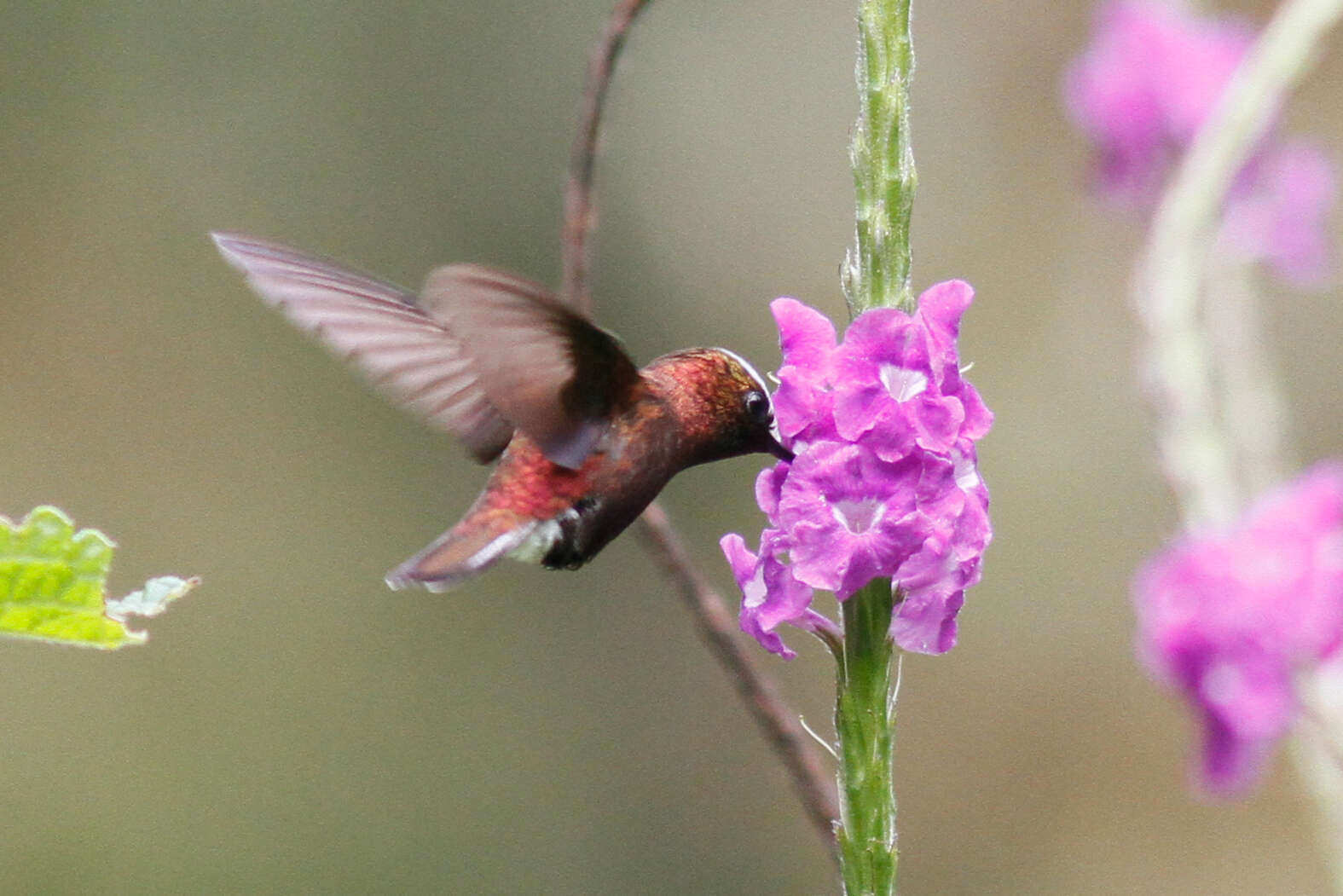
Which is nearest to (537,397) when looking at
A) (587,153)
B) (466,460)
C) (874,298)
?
(587,153)

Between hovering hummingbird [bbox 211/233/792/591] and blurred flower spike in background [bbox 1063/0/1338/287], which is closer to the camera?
hovering hummingbird [bbox 211/233/792/591]

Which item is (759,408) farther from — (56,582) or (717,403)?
(56,582)

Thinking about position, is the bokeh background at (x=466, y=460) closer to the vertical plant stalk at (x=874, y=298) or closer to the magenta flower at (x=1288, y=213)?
the magenta flower at (x=1288, y=213)

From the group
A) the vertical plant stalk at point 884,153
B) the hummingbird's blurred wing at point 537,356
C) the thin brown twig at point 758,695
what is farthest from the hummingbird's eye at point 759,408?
the vertical plant stalk at point 884,153

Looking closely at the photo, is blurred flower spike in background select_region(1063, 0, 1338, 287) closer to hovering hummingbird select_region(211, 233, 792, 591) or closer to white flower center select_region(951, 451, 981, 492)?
hovering hummingbird select_region(211, 233, 792, 591)

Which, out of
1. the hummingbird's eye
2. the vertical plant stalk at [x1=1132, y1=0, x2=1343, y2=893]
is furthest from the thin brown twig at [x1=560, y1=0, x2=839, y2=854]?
the vertical plant stalk at [x1=1132, y1=0, x2=1343, y2=893]

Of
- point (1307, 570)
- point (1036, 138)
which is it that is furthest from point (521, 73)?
point (1307, 570)

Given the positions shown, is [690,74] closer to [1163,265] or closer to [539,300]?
[1163,265]
